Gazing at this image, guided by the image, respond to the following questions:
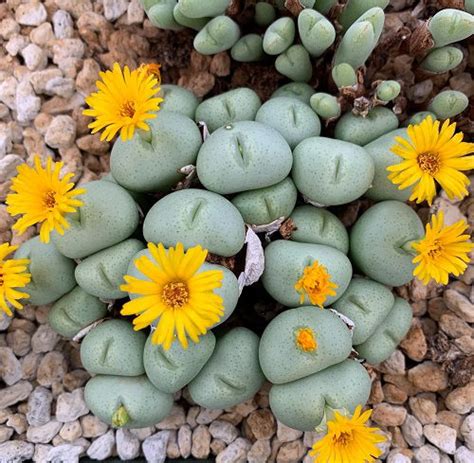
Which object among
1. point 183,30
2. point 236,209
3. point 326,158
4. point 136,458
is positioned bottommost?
point 136,458

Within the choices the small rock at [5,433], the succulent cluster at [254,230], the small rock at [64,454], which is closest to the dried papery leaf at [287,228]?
the succulent cluster at [254,230]

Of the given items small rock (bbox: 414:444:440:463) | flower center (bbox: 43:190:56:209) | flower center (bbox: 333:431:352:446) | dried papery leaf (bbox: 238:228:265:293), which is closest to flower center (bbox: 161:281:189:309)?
dried papery leaf (bbox: 238:228:265:293)

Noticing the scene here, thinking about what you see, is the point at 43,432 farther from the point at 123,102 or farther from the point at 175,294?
the point at 123,102

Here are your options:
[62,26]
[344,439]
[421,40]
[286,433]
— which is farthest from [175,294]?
[62,26]

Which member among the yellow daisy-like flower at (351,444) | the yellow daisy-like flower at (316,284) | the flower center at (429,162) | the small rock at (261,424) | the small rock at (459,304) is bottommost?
the small rock at (261,424)

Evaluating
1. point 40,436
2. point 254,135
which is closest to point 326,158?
point 254,135

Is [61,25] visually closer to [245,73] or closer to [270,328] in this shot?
[245,73]

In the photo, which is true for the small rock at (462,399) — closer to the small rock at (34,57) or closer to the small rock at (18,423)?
the small rock at (18,423)
